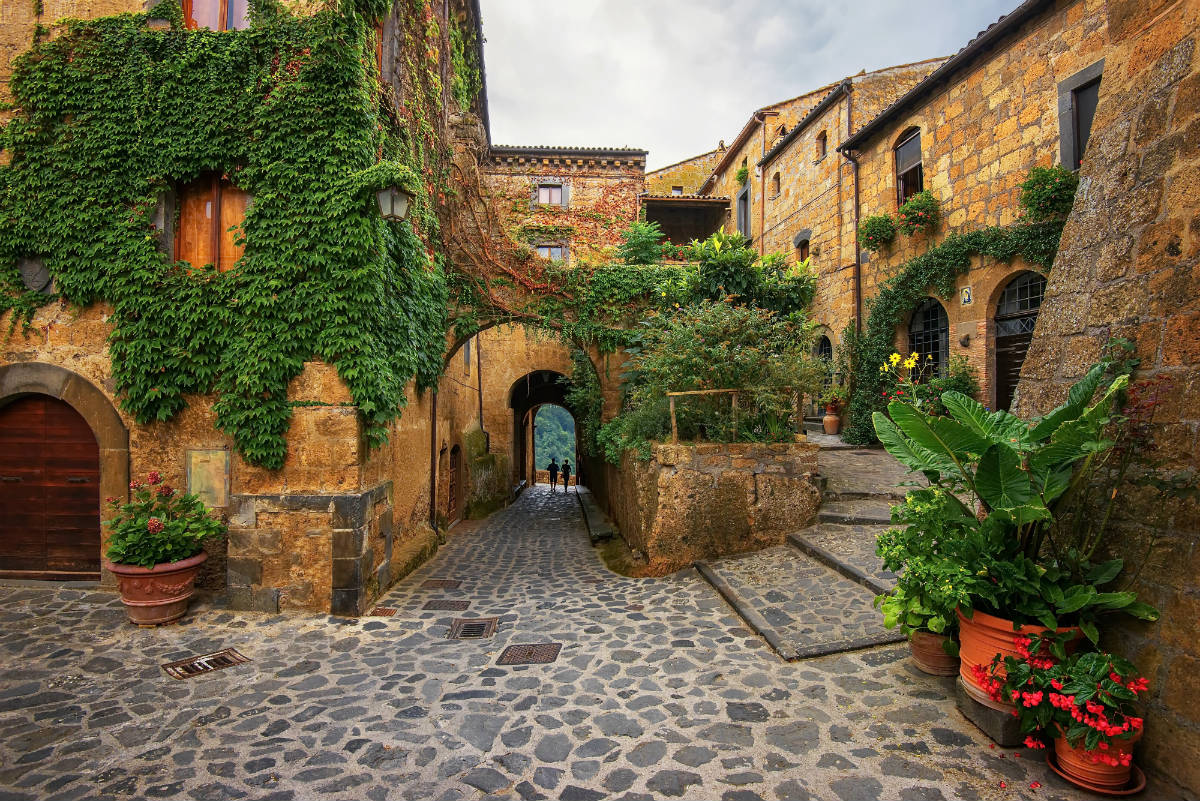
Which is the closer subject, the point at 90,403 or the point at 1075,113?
the point at 90,403

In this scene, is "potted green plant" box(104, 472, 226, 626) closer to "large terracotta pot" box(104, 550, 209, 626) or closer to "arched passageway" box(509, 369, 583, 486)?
"large terracotta pot" box(104, 550, 209, 626)

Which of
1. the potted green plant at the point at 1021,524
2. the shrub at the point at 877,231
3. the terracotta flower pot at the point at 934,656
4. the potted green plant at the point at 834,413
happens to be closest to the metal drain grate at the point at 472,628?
the terracotta flower pot at the point at 934,656

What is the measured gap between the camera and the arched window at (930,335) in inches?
436

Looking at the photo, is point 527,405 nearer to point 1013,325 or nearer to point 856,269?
point 856,269

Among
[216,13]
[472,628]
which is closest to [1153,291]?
[472,628]

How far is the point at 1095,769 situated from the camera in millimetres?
2645

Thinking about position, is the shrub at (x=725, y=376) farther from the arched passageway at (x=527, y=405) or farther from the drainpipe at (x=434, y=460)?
the arched passageway at (x=527, y=405)

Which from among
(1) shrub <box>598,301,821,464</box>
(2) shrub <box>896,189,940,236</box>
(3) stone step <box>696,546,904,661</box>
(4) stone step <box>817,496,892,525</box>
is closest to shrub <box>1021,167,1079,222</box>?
(2) shrub <box>896,189,940,236</box>

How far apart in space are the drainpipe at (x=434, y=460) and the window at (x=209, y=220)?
12.2ft

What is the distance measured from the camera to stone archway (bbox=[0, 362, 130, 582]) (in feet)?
20.8

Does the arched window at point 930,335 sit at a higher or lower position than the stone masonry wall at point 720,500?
higher

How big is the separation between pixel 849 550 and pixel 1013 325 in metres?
6.50

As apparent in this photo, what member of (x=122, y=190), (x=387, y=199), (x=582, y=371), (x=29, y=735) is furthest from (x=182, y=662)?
(x=582, y=371)

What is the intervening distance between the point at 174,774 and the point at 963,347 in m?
12.3
